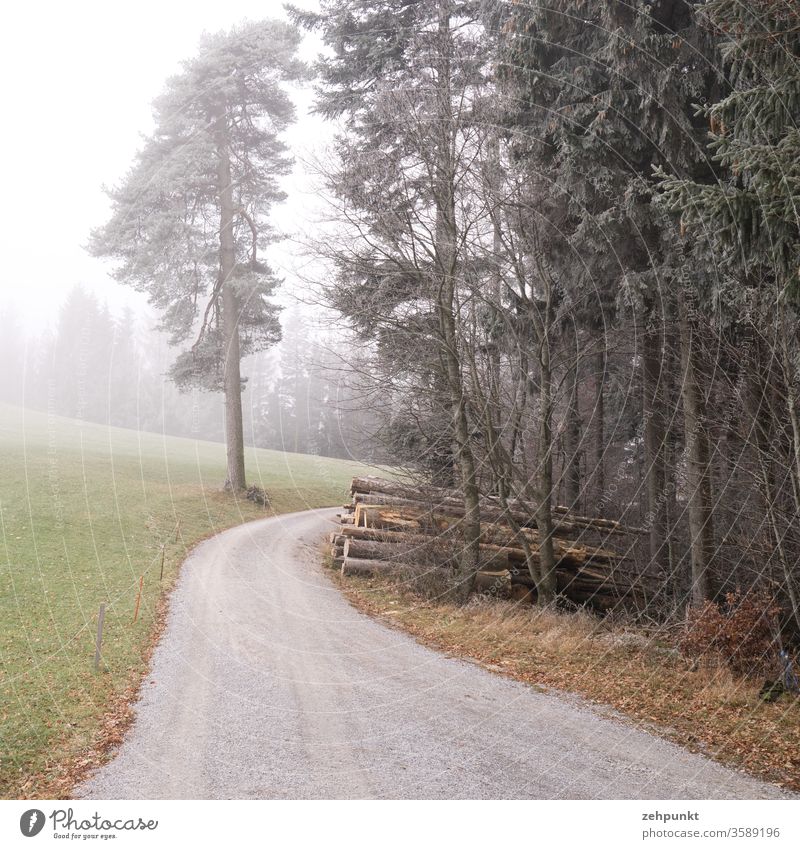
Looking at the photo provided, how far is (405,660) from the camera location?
8.57 m

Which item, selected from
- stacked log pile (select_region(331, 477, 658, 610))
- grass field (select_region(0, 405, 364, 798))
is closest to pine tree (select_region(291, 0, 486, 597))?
stacked log pile (select_region(331, 477, 658, 610))

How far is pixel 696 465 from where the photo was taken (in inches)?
411

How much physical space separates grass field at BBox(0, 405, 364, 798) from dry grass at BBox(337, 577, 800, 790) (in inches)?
184

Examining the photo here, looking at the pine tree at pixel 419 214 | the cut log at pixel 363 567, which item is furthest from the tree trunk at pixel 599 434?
the cut log at pixel 363 567

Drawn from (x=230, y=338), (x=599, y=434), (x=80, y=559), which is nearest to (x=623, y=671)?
(x=80, y=559)

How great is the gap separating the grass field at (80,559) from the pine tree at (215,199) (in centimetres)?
352

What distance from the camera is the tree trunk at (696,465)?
1031 centimetres

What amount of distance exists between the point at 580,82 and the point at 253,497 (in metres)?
16.7

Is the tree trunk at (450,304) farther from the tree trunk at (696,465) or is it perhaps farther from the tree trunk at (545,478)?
the tree trunk at (696,465)

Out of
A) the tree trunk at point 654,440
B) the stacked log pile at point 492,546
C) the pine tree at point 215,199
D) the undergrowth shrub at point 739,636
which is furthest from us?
the pine tree at point 215,199

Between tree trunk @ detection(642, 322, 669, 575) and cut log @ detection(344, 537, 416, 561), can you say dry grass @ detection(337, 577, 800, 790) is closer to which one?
cut log @ detection(344, 537, 416, 561)

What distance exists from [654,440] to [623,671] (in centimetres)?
648

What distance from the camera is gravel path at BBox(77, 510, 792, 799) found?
4.71 m
